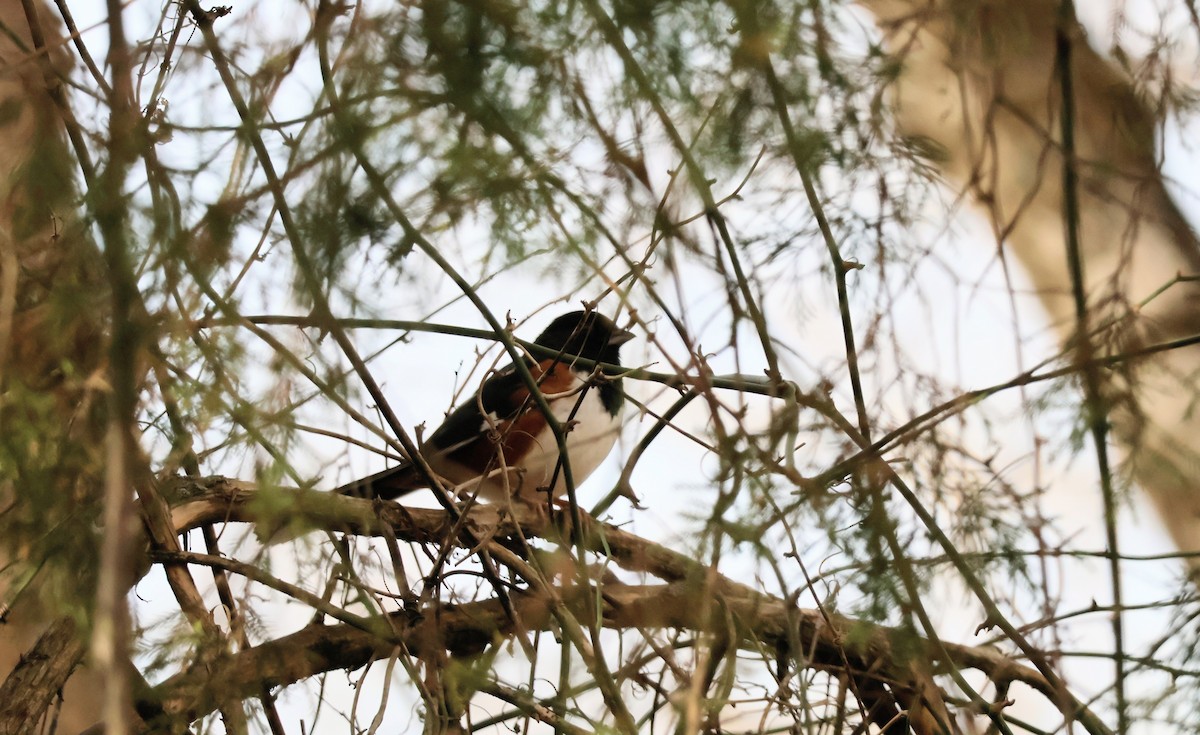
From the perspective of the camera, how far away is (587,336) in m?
1.76

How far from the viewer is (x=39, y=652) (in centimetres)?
161

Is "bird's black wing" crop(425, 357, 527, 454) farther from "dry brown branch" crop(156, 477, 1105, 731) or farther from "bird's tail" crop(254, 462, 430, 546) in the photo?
"dry brown branch" crop(156, 477, 1105, 731)

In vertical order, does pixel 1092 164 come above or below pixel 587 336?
below

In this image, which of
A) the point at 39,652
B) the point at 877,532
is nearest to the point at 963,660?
the point at 877,532

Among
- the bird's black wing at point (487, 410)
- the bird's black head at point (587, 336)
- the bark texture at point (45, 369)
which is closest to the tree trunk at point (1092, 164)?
the bird's black head at point (587, 336)

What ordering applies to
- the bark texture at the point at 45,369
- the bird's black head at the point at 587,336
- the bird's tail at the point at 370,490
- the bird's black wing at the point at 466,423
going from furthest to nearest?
the bird's black wing at the point at 466,423 < the bird's black head at the point at 587,336 < the bird's tail at the point at 370,490 < the bark texture at the point at 45,369

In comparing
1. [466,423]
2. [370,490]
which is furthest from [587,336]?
[466,423]

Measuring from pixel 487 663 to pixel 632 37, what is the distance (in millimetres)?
746

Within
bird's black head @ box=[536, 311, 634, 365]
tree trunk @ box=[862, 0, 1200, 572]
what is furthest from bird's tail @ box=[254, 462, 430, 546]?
tree trunk @ box=[862, 0, 1200, 572]

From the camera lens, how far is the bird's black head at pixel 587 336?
5.78 feet

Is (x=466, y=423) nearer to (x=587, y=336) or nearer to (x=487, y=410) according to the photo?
(x=487, y=410)

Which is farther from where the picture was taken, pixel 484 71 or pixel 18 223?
pixel 18 223

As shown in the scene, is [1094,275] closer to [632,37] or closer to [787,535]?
[787,535]

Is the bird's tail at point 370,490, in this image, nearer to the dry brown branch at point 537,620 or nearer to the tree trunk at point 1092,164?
the dry brown branch at point 537,620
